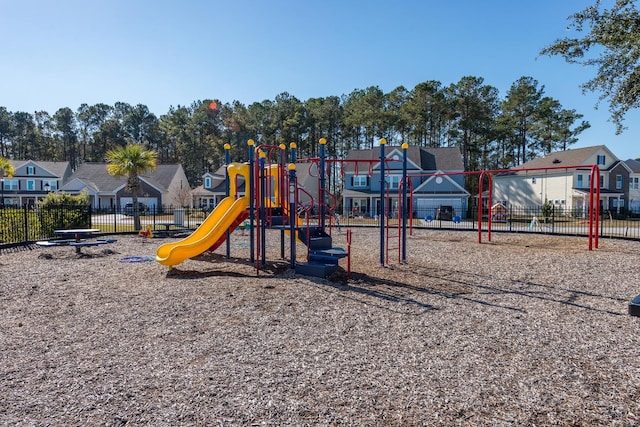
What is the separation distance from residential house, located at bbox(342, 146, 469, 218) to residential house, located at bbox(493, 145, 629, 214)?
629cm

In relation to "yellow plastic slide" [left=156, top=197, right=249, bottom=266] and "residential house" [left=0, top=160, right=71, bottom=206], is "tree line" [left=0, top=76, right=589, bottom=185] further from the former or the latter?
"yellow plastic slide" [left=156, top=197, right=249, bottom=266]

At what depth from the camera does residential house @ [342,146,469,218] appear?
37281 mm

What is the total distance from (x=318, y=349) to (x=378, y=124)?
2016 inches

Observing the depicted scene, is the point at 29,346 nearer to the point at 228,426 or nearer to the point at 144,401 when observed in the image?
the point at 144,401

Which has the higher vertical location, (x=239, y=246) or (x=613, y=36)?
(x=613, y=36)

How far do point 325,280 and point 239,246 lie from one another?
21.7 ft

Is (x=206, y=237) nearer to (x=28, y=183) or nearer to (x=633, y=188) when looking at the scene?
(x=633, y=188)

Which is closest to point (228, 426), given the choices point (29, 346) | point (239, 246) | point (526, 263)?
point (29, 346)

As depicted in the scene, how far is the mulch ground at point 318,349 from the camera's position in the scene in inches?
127

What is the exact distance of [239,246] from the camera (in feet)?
→ 46.2

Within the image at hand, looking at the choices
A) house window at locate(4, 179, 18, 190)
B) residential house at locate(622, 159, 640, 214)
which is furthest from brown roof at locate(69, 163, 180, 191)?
residential house at locate(622, 159, 640, 214)

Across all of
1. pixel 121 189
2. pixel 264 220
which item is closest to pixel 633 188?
pixel 264 220

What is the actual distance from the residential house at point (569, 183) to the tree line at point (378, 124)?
10.0 m

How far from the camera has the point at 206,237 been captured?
920 cm
